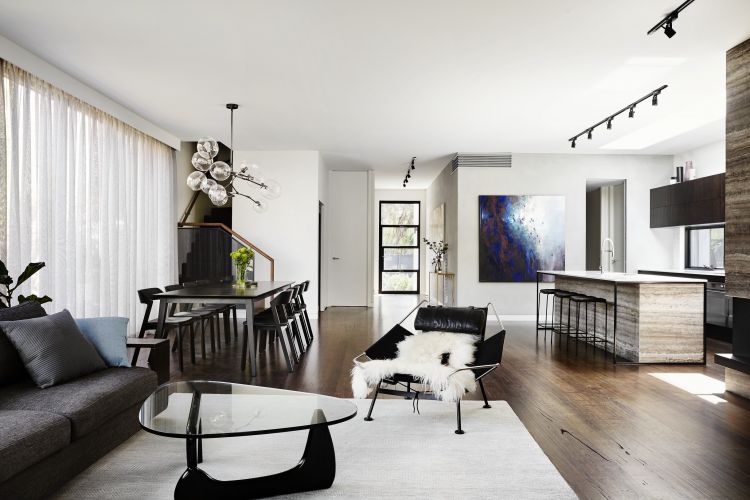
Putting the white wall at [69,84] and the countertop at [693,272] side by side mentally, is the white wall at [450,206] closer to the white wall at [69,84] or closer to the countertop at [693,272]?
the countertop at [693,272]

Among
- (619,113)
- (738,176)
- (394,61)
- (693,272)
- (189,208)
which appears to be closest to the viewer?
(738,176)

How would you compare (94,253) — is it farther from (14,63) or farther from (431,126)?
(431,126)

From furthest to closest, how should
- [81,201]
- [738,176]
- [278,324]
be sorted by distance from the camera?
[81,201] < [278,324] < [738,176]

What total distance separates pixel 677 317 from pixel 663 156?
4.37 metres

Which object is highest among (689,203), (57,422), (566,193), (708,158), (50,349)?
(708,158)

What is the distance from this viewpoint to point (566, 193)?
27.7 ft

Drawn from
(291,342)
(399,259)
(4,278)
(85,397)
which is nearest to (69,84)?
(4,278)

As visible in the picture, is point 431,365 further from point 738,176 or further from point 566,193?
point 566,193

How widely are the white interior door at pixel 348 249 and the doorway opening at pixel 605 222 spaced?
4462 mm

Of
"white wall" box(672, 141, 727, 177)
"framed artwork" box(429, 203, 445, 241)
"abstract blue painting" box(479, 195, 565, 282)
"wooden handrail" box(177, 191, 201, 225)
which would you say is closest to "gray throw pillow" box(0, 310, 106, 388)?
"wooden handrail" box(177, 191, 201, 225)

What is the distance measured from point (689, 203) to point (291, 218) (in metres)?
6.16

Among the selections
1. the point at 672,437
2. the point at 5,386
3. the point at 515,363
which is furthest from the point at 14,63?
the point at 672,437

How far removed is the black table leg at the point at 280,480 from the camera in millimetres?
2166

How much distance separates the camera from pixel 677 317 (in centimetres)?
517
